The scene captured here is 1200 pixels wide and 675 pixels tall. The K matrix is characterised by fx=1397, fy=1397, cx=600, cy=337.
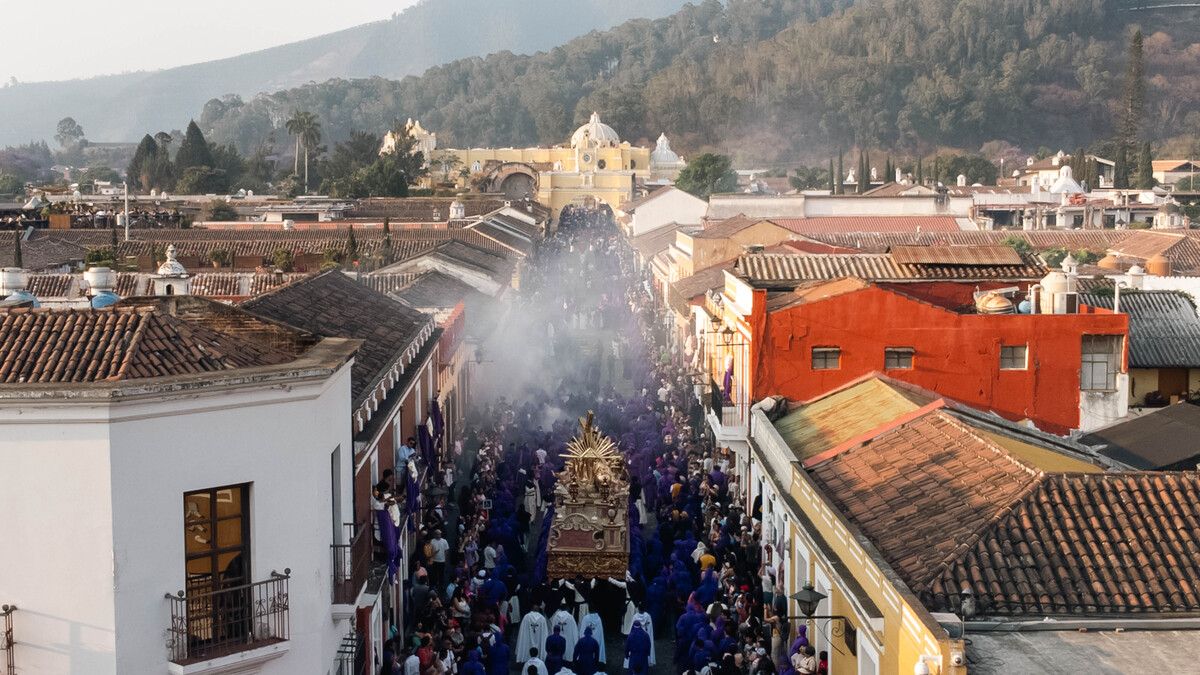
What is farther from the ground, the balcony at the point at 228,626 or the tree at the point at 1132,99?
the tree at the point at 1132,99

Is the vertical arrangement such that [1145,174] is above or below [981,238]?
above

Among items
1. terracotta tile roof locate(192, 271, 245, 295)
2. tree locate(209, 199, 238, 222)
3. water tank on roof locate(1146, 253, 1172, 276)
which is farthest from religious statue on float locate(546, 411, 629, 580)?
tree locate(209, 199, 238, 222)

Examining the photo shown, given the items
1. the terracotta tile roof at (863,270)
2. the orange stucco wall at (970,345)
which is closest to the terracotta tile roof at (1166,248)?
the terracotta tile roof at (863,270)

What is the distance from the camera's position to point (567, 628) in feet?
55.3

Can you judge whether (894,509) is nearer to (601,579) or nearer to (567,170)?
(601,579)

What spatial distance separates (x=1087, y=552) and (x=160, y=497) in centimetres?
733

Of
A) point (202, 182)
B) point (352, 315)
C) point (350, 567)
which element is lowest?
point (350, 567)

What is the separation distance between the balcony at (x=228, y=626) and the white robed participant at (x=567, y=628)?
19.1 feet

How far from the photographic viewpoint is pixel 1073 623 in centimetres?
1057

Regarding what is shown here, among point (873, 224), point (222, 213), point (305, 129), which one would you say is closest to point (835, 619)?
point (873, 224)

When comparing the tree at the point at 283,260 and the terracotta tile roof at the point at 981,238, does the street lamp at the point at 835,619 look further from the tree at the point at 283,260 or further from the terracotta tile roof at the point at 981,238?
the terracotta tile roof at the point at 981,238

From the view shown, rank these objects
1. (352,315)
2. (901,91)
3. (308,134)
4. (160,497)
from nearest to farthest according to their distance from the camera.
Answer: (160,497) → (352,315) → (308,134) → (901,91)

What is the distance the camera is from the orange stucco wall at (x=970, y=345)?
70.4 ft

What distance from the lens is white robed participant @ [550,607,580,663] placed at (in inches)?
660
